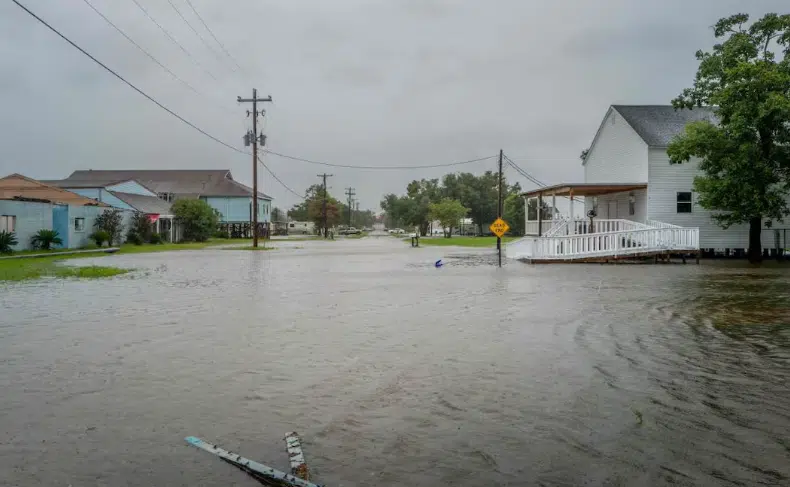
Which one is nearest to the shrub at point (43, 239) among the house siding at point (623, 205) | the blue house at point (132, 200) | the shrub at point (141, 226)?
the shrub at point (141, 226)

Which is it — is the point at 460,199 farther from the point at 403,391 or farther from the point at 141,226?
the point at 403,391

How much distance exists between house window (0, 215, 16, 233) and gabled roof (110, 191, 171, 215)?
21855 mm

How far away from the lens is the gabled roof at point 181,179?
89688mm

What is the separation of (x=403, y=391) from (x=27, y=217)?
38427 mm

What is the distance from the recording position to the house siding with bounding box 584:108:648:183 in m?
33.7

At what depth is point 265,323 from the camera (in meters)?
10.6

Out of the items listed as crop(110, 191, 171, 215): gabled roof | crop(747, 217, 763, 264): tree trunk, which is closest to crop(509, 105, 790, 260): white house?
crop(747, 217, 763, 264): tree trunk

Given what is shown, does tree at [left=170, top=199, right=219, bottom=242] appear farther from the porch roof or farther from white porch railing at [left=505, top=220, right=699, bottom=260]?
white porch railing at [left=505, top=220, right=699, bottom=260]

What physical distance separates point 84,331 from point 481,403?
6811mm

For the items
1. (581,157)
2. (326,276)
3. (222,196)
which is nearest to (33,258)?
(326,276)

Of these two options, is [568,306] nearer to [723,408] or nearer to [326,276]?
[723,408]

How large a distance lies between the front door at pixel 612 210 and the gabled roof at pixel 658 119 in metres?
5.29

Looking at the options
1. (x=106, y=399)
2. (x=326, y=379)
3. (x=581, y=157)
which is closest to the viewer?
(x=106, y=399)

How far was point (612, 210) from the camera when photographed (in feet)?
126
